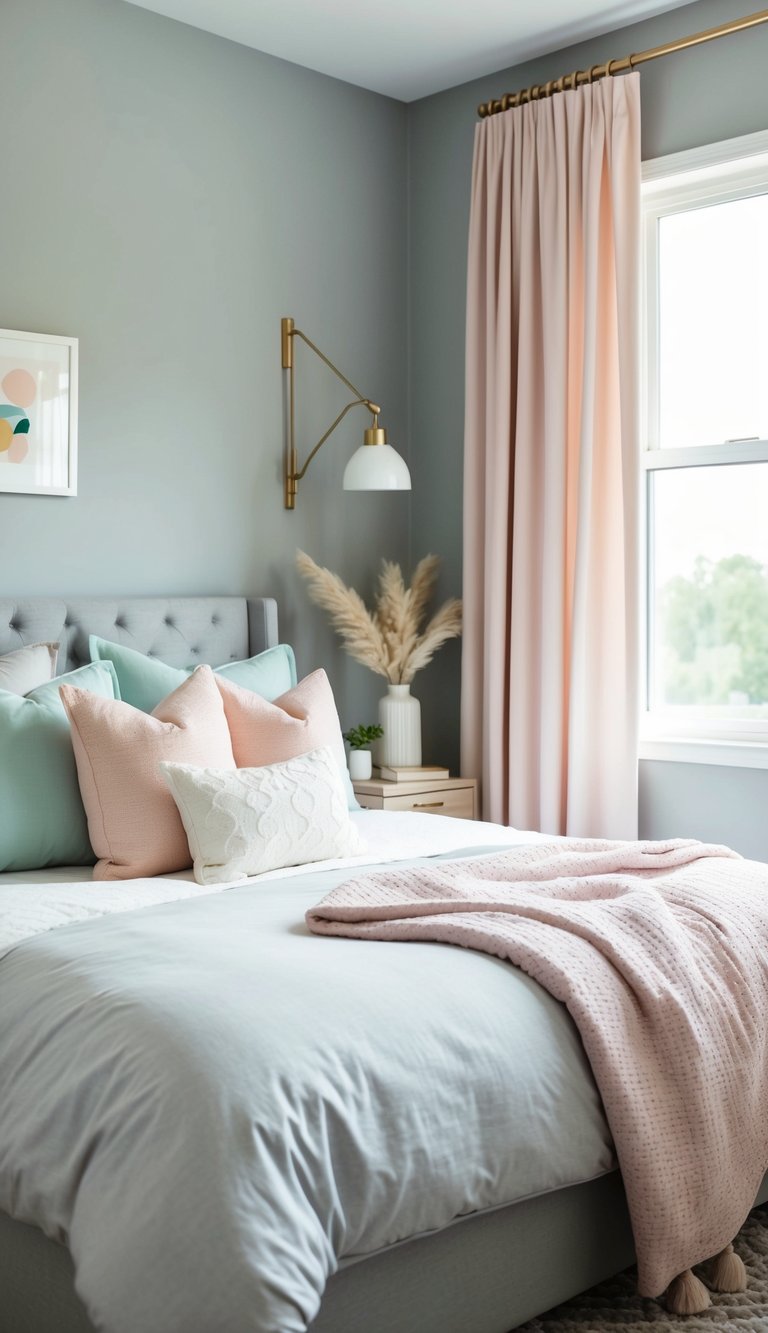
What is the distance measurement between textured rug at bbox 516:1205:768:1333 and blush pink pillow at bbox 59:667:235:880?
1181mm

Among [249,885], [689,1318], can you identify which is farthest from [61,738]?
[689,1318]

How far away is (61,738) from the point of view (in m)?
2.86

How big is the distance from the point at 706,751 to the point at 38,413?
6.80ft

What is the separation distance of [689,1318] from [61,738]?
5.46 feet

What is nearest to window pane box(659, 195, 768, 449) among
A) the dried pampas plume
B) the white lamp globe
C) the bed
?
the white lamp globe

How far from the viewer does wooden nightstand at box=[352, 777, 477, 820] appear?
3.98 m

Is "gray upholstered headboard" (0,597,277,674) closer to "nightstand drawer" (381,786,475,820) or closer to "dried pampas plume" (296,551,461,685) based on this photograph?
"dried pampas plume" (296,551,461,685)

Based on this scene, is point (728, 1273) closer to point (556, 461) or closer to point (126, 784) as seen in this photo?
point (126, 784)

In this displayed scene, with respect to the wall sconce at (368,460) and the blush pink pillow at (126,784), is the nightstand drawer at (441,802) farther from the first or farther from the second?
the blush pink pillow at (126,784)

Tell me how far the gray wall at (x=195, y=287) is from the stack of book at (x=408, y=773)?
31 cm

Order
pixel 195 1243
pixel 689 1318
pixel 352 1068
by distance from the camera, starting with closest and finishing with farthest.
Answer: pixel 195 1243
pixel 352 1068
pixel 689 1318

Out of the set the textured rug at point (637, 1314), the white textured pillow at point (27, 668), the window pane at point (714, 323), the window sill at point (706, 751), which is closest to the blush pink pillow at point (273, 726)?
the white textured pillow at point (27, 668)

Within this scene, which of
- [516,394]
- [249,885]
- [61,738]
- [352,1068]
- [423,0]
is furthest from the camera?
[516,394]

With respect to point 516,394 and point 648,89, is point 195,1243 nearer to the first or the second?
point 516,394
